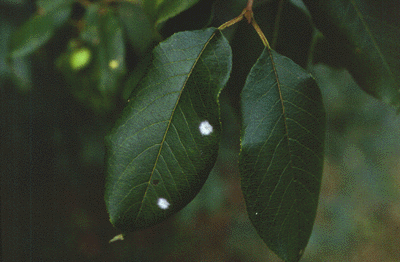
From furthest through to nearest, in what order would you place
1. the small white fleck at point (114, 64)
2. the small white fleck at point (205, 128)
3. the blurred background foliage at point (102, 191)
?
the blurred background foliage at point (102, 191)
the small white fleck at point (114, 64)
the small white fleck at point (205, 128)

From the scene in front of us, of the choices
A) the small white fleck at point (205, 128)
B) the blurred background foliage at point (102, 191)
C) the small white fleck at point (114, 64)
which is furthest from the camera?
the blurred background foliage at point (102, 191)

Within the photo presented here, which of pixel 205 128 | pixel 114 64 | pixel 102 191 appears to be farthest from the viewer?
pixel 102 191

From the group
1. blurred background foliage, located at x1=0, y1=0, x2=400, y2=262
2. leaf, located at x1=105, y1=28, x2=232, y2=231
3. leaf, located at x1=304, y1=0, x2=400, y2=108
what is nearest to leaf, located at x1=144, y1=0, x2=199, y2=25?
leaf, located at x1=105, y1=28, x2=232, y2=231

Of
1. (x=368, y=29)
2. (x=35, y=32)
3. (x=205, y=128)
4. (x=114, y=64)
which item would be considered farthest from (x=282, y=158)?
(x=35, y=32)

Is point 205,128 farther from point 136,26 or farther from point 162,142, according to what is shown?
point 136,26

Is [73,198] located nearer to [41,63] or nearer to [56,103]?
[56,103]

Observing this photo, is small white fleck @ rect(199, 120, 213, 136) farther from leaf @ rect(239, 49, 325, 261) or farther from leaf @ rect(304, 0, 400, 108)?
leaf @ rect(304, 0, 400, 108)

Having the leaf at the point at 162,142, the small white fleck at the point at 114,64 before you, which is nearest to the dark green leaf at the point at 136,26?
the small white fleck at the point at 114,64

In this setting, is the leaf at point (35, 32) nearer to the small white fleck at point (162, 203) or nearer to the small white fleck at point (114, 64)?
the small white fleck at point (114, 64)
